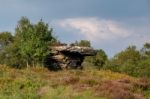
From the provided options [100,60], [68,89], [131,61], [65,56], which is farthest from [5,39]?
[68,89]

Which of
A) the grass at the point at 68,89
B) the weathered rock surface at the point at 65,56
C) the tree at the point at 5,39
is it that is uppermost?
the tree at the point at 5,39

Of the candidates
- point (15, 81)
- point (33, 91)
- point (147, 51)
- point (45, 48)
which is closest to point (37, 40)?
point (45, 48)

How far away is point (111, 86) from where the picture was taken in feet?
85.0

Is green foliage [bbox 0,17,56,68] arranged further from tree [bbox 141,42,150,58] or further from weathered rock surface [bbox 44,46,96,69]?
tree [bbox 141,42,150,58]

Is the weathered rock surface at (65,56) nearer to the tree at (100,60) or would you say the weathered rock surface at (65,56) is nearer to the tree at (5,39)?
the tree at (100,60)

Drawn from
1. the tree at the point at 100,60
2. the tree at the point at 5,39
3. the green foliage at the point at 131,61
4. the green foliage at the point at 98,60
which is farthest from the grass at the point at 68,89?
the tree at the point at 5,39

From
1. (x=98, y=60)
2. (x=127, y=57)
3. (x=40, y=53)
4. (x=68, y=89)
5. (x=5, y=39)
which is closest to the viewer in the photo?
(x=68, y=89)

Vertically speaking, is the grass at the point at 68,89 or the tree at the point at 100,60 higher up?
the tree at the point at 100,60

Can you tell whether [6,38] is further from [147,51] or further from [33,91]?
[33,91]

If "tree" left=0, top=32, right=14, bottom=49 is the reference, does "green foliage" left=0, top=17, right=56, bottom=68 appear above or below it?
below

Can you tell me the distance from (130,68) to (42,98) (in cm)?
5338

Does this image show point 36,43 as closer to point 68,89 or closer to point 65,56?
point 65,56

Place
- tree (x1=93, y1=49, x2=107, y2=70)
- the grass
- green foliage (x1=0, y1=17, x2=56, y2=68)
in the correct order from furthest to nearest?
tree (x1=93, y1=49, x2=107, y2=70) → green foliage (x1=0, y1=17, x2=56, y2=68) → the grass

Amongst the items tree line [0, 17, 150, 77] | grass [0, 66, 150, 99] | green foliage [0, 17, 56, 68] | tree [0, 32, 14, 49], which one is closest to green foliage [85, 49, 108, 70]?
tree line [0, 17, 150, 77]
